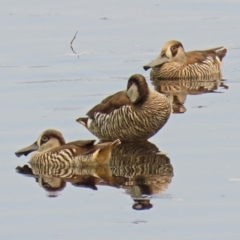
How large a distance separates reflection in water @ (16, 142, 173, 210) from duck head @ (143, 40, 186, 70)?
21.0ft

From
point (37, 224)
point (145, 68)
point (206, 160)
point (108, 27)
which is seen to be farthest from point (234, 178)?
point (108, 27)

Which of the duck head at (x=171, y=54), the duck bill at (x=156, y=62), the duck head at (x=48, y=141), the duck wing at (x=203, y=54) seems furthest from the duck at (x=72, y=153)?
the duck wing at (x=203, y=54)

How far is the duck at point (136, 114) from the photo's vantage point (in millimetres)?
14938

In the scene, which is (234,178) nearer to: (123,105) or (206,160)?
(206,160)

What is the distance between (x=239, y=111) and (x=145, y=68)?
163 inches

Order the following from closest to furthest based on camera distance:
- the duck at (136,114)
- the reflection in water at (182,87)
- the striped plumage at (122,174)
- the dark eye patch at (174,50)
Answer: the striped plumage at (122,174) < the duck at (136,114) < the reflection in water at (182,87) < the dark eye patch at (174,50)

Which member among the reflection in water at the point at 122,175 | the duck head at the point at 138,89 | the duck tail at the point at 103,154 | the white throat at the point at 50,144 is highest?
the duck head at the point at 138,89

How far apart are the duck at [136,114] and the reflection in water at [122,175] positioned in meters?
0.59

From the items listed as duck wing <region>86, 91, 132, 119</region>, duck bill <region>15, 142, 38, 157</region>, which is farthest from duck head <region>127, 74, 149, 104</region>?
duck bill <region>15, 142, 38, 157</region>

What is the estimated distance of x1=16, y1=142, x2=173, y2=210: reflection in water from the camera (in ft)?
41.4

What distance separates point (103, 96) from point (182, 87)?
1.95 metres

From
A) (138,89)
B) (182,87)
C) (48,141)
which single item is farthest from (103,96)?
(48,141)

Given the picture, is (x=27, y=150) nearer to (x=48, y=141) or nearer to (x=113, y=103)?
(x=48, y=141)

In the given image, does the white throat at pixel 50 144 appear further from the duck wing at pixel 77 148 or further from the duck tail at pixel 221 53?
the duck tail at pixel 221 53
